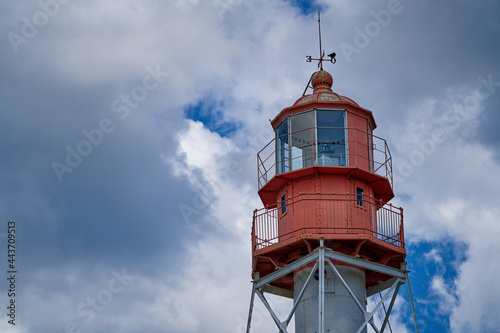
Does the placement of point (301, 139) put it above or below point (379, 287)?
above

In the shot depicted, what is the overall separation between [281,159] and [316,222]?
3791 mm

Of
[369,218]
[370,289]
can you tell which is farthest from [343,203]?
[370,289]

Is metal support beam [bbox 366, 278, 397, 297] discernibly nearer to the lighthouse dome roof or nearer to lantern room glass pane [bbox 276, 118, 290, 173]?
lantern room glass pane [bbox 276, 118, 290, 173]

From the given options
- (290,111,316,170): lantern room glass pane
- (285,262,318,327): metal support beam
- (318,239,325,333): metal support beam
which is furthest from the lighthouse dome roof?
(285,262,318,327): metal support beam

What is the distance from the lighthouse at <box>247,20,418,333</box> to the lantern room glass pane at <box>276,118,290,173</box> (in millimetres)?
42

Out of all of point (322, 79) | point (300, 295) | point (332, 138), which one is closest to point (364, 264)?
point (300, 295)

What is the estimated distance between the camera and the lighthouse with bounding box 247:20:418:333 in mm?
39656

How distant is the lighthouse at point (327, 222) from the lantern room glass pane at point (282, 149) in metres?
0.04

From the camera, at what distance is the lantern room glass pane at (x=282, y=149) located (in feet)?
140

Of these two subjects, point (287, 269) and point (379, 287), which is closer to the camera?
point (287, 269)

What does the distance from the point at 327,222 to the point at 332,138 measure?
3.89 metres

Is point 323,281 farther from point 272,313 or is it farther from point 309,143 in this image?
point 309,143

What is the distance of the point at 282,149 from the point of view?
4325 centimetres

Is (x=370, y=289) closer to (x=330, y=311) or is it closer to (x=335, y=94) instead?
(x=330, y=311)
